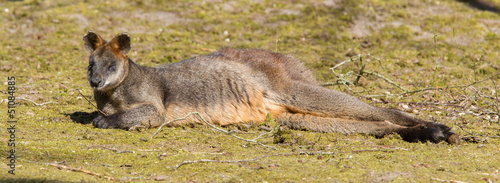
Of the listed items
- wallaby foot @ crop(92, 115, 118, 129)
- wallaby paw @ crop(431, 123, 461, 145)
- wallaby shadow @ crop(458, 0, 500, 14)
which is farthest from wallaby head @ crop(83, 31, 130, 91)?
wallaby shadow @ crop(458, 0, 500, 14)

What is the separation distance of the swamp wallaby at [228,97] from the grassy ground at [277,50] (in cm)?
21

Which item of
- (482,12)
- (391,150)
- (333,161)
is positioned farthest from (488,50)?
(333,161)

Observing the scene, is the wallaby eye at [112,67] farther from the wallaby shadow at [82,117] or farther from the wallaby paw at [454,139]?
the wallaby paw at [454,139]

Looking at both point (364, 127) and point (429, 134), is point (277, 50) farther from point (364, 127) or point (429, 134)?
point (429, 134)

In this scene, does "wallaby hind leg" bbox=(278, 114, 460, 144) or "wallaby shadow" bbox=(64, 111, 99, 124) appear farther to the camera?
"wallaby shadow" bbox=(64, 111, 99, 124)

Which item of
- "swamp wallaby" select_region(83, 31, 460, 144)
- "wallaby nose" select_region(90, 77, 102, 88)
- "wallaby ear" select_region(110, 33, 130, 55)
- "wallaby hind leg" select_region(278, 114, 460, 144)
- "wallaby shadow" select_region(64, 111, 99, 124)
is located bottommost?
"wallaby shadow" select_region(64, 111, 99, 124)

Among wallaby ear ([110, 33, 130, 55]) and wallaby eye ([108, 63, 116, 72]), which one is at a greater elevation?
Answer: wallaby ear ([110, 33, 130, 55])

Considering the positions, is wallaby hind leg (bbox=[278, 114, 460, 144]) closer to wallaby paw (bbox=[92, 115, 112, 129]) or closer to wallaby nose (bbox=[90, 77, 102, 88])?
wallaby paw (bbox=[92, 115, 112, 129])

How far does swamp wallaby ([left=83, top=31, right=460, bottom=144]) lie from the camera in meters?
6.16

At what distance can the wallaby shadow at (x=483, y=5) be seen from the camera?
12711mm

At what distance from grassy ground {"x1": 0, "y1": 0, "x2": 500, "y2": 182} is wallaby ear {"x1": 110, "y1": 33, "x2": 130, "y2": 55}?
111cm

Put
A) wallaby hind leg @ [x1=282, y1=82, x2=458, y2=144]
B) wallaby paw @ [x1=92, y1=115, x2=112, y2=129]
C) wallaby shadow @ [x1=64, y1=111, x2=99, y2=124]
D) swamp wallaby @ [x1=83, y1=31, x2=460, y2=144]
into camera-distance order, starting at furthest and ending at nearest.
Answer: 1. wallaby shadow @ [x1=64, y1=111, x2=99, y2=124]
2. wallaby hind leg @ [x1=282, y1=82, x2=458, y2=144]
3. swamp wallaby @ [x1=83, y1=31, x2=460, y2=144]
4. wallaby paw @ [x1=92, y1=115, x2=112, y2=129]

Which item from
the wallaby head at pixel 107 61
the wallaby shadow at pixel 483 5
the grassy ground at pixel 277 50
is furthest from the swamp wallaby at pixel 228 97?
the wallaby shadow at pixel 483 5

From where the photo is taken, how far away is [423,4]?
12.6 metres
